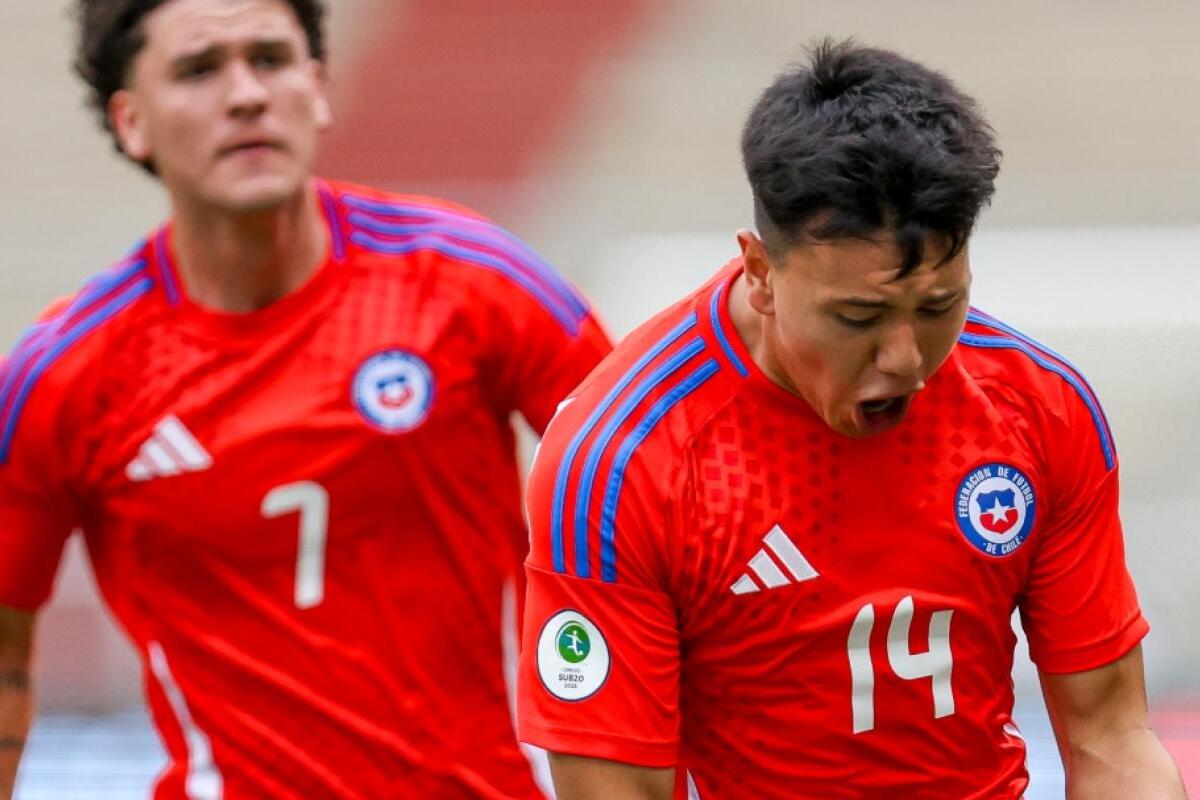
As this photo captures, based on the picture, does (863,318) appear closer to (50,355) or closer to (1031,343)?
(1031,343)

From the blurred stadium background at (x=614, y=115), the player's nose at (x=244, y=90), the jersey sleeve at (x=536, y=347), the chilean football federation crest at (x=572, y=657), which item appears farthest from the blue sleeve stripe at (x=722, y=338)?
the blurred stadium background at (x=614, y=115)

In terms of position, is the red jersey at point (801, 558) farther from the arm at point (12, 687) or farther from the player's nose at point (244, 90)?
the arm at point (12, 687)

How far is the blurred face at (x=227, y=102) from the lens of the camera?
3.05 meters

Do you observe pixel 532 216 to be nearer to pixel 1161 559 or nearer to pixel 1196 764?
pixel 1161 559

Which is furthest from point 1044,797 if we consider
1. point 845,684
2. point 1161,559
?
point 845,684

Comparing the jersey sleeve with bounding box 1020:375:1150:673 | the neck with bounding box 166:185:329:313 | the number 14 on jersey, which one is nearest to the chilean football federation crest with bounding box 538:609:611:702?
the number 14 on jersey

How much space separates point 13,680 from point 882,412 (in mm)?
1533

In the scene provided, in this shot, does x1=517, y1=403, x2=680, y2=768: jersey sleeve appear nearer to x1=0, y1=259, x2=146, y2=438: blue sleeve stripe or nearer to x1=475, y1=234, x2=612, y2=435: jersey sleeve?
x1=475, y1=234, x2=612, y2=435: jersey sleeve

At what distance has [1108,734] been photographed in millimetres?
2477

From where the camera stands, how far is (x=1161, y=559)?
5070 millimetres

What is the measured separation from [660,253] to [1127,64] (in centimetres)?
249

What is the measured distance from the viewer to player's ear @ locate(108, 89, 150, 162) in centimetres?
323

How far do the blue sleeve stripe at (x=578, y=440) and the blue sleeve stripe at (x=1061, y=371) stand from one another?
13.3 inches

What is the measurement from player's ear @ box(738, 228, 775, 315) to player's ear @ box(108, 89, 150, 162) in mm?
1241
